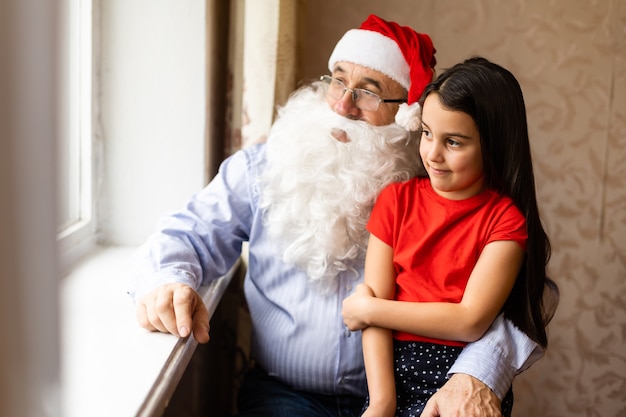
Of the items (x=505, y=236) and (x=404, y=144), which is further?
(x=404, y=144)

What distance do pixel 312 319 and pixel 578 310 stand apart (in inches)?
46.1

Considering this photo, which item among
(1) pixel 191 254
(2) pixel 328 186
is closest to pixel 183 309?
(1) pixel 191 254

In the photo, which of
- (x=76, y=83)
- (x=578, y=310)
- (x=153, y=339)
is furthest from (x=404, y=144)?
(x=578, y=310)

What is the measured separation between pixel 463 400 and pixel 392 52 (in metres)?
0.81

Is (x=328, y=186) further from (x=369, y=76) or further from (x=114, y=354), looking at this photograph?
(x=114, y=354)

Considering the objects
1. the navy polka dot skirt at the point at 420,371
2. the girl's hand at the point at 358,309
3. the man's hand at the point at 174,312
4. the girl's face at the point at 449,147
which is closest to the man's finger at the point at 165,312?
→ the man's hand at the point at 174,312

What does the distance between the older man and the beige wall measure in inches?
21.4

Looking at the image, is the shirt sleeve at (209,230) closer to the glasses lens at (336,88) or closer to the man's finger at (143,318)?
the man's finger at (143,318)

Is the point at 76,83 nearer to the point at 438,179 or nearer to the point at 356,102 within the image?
the point at 356,102

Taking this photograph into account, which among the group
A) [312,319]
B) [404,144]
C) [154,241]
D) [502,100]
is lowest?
[312,319]

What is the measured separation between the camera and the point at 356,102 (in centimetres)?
158

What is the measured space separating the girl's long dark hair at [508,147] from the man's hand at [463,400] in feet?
0.57

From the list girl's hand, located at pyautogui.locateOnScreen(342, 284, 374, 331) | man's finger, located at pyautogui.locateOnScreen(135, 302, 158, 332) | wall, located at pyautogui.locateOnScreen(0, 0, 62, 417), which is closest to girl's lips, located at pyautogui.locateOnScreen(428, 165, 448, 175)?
girl's hand, located at pyautogui.locateOnScreen(342, 284, 374, 331)

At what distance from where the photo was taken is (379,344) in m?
1.36
